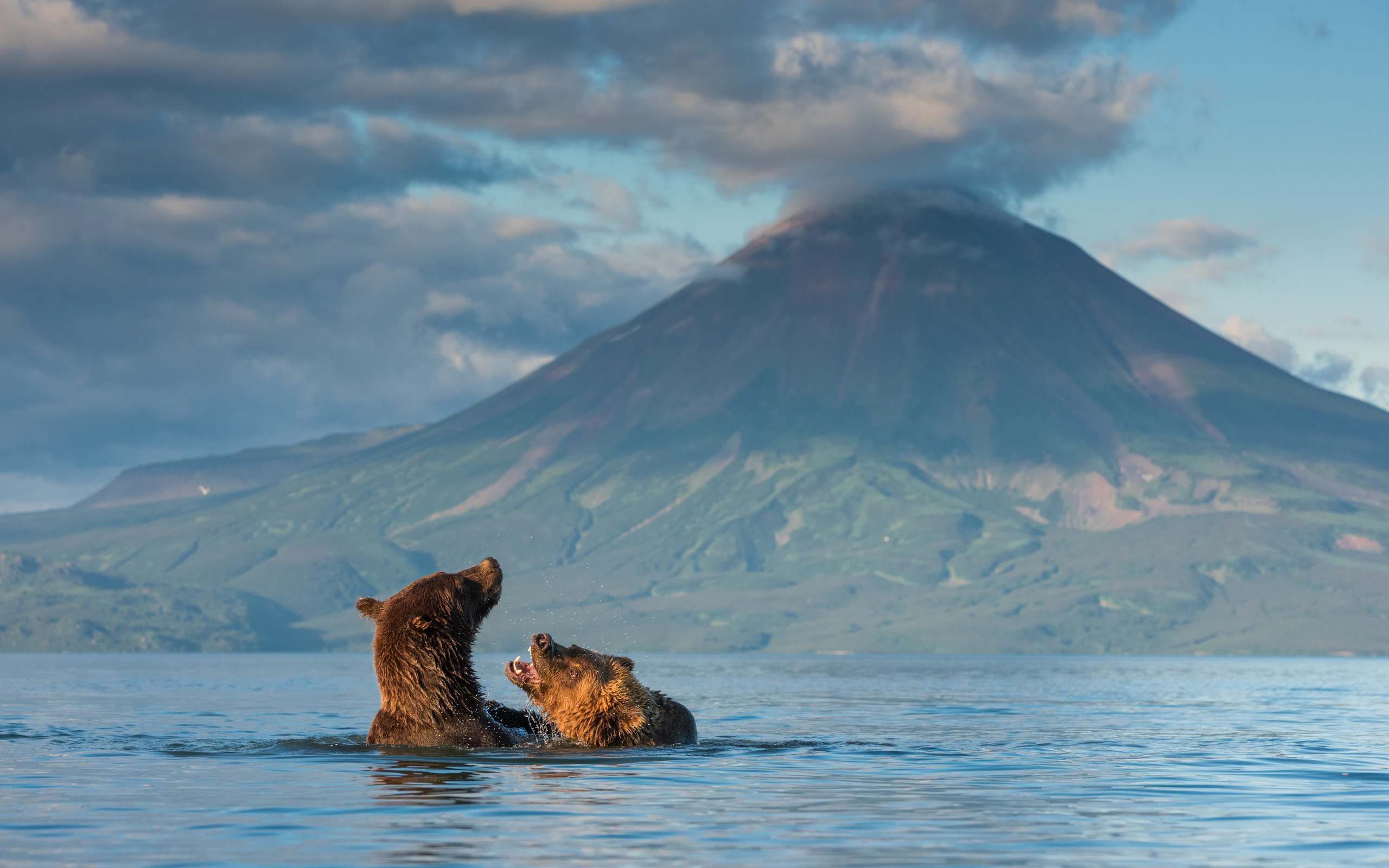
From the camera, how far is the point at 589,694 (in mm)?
19781

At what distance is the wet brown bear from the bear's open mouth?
557mm

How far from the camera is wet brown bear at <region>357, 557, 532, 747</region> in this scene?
64.0 feet

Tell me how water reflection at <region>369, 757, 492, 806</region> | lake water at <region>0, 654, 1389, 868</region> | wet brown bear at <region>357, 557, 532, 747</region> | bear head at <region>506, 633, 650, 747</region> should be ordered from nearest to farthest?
lake water at <region>0, 654, 1389, 868</region>, water reflection at <region>369, 757, 492, 806</region>, wet brown bear at <region>357, 557, 532, 747</region>, bear head at <region>506, 633, 650, 747</region>

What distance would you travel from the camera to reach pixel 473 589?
64.3 ft

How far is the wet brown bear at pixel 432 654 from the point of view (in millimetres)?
19500

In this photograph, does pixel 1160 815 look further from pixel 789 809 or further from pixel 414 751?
pixel 414 751

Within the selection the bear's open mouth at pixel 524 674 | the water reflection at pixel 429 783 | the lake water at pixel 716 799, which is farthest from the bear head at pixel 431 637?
the lake water at pixel 716 799

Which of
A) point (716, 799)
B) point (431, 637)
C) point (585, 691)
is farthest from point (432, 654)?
point (716, 799)

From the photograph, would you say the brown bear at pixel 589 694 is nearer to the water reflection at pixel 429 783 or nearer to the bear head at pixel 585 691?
the bear head at pixel 585 691

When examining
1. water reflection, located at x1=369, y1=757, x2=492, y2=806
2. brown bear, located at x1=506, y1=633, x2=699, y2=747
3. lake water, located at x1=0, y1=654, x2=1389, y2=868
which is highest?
brown bear, located at x1=506, y1=633, x2=699, y2=747

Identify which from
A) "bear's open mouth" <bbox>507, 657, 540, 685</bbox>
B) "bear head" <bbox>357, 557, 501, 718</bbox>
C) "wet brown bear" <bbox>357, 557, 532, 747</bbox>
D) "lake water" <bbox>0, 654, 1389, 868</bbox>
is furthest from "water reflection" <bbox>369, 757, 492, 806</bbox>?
"bear's open mouth" <bbox>507, 657, 540, 685</bbox>

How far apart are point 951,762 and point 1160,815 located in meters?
7.40

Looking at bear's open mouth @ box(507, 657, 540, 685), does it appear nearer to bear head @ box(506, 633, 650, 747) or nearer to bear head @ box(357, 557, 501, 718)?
bear head @ box(506, 633, 650, 747)

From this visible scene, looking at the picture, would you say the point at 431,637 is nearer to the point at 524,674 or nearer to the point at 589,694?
the point at 524,674
